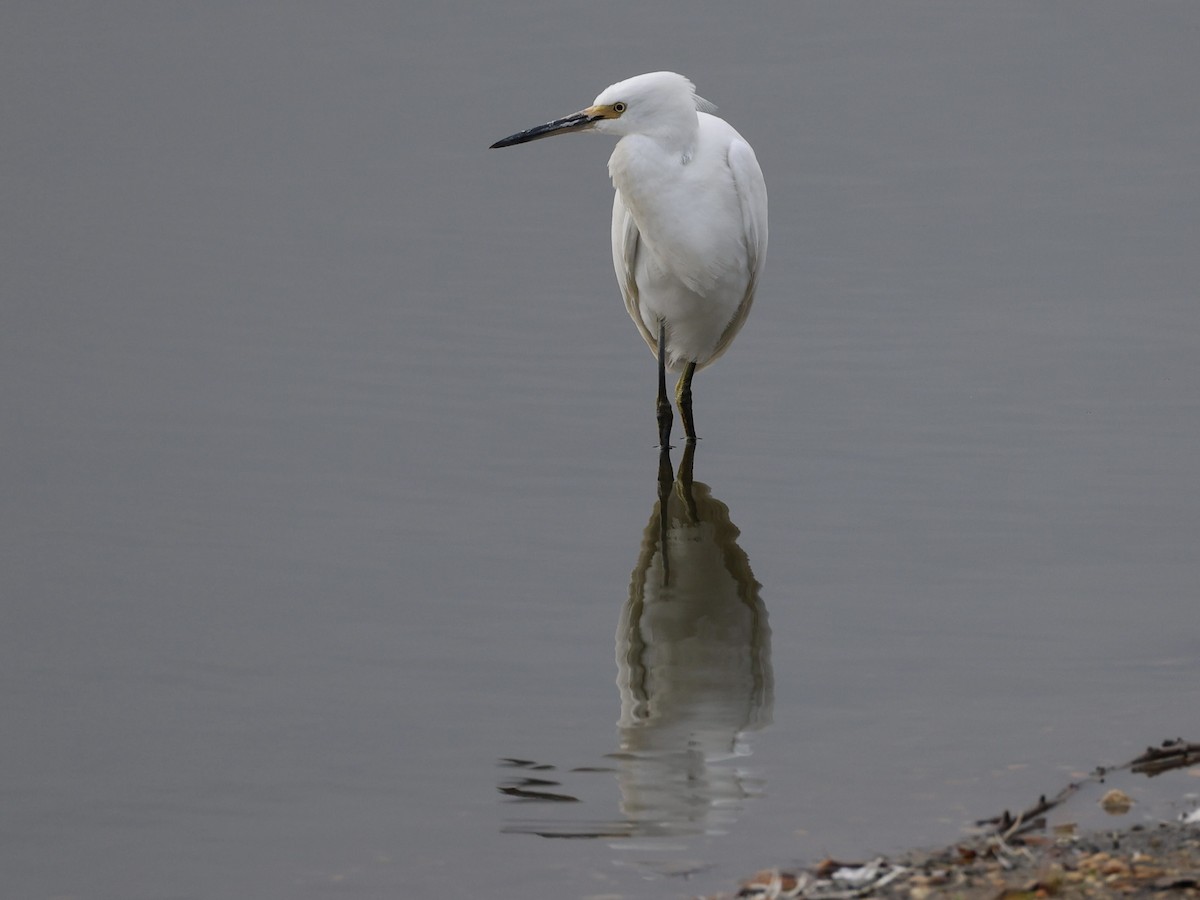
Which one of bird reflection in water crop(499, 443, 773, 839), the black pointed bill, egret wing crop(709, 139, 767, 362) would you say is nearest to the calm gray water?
bird reflection in water crop(499, 443, 773, 839)

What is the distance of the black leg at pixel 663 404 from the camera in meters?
8.24

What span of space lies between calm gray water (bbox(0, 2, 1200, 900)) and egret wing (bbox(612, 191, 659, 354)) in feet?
1.34

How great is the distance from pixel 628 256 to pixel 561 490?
4.58 ft

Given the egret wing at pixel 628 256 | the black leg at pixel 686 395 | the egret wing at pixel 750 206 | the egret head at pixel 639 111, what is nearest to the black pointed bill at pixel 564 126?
the egret head at pixel 639 111

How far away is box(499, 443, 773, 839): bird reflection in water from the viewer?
15.1 feet

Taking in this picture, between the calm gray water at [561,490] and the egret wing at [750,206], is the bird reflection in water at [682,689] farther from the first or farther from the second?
the egret wing at [750,206]

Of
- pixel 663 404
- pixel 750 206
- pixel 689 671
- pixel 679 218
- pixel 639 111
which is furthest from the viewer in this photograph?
pixel 663 404

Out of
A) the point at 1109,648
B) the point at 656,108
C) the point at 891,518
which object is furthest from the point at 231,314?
the point at 1109,648

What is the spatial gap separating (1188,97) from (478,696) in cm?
1049

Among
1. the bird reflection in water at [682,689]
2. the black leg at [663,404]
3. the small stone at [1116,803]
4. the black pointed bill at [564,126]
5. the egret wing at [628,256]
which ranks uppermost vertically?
the black pointed bill at [564,126]

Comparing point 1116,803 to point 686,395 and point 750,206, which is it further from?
point 686,395

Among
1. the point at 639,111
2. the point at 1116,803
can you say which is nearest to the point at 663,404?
the point at 639,111

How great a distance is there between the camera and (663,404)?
830cm

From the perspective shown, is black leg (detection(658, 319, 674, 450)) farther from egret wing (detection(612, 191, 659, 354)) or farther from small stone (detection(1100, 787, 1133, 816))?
small stone (detection(1100, 787, 1133, 816))
